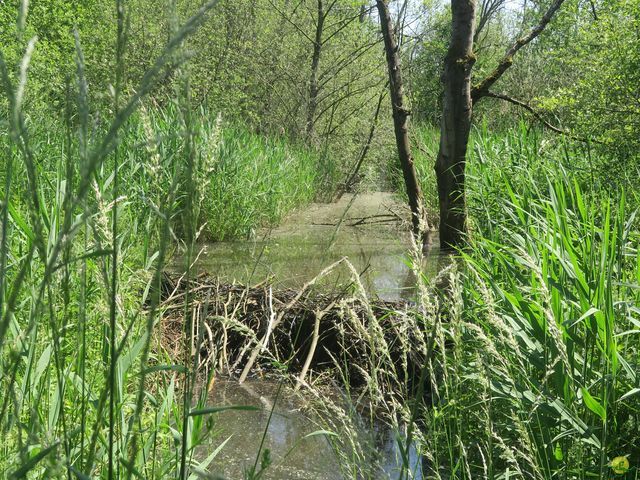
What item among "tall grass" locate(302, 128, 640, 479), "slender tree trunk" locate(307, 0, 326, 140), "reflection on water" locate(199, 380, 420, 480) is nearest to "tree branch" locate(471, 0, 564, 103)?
"tall grass" locate(302, 128, 640, 479)

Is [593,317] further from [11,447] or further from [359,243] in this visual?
[359,243]

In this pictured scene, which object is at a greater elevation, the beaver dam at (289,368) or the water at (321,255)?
the water at (321,255)

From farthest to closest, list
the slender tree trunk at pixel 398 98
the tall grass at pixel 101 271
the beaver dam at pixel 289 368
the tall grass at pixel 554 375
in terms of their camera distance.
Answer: the slender tree trunk at pixel 398 98
the beaver dam at pixel 289 368
the tall grass at pixel 554 375
the tall grass at pixel 101 271

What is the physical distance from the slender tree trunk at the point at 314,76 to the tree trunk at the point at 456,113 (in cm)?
706

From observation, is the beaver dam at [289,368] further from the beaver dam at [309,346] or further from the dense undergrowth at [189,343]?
the dense undergrowth at [189,343]

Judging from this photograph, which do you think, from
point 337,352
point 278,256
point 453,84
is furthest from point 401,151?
point 337,352

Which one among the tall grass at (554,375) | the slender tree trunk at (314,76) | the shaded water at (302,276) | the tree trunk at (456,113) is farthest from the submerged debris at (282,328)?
the slender tree trunk at (314,76)

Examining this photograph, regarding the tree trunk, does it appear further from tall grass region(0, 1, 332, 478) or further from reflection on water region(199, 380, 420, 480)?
reflection on water region(199, 380, 420, 480)

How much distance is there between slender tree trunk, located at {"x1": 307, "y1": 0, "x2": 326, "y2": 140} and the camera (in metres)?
13.5

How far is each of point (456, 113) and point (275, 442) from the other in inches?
167

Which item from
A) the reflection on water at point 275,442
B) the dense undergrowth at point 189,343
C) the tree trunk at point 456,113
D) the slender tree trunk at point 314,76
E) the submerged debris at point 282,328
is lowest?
the reflection on water at point 275,442

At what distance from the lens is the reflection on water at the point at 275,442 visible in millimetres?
3133

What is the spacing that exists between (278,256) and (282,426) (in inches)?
145

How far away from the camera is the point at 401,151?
7.56 metres
